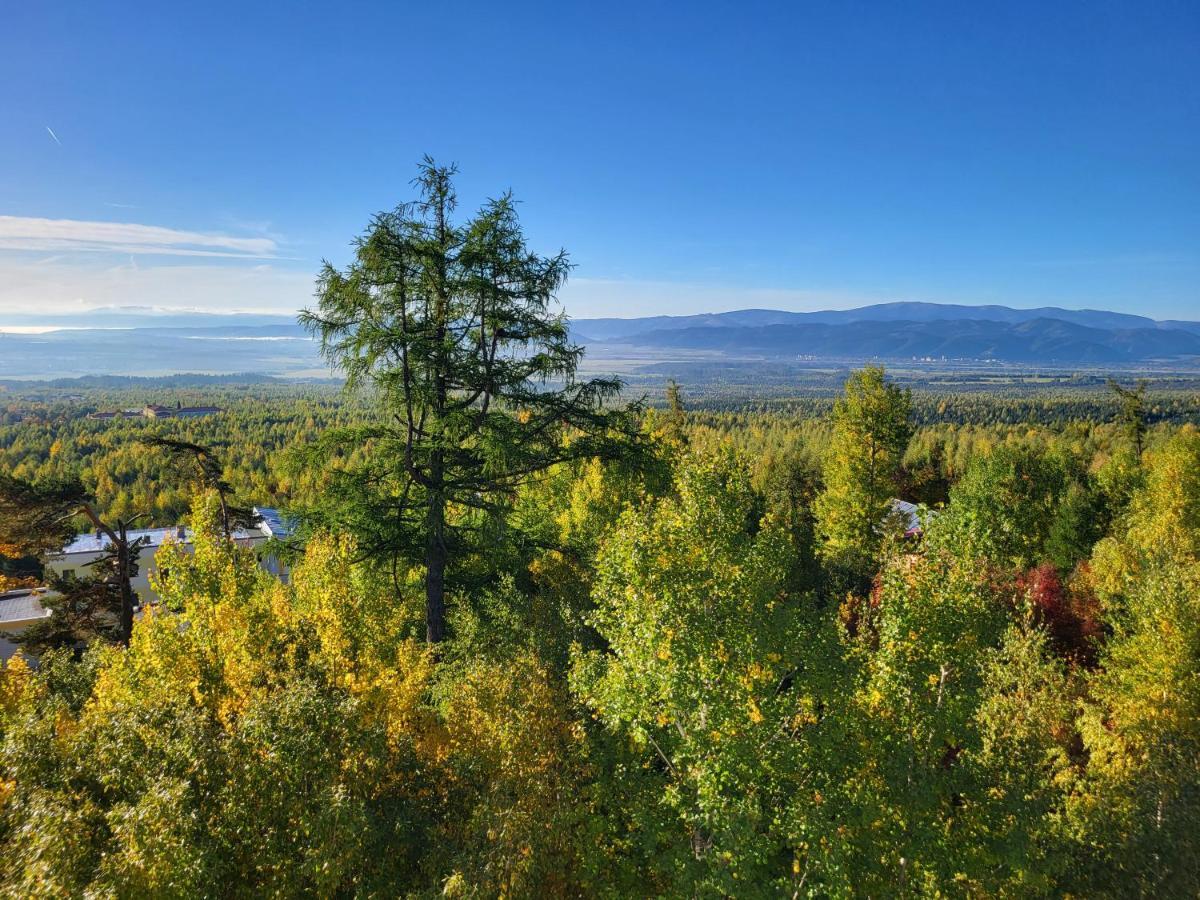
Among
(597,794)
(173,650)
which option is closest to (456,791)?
(597,794)

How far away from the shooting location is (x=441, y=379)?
15.8 m

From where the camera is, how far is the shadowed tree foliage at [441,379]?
49.3 feet

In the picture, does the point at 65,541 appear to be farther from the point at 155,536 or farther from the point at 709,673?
the point at 155,536

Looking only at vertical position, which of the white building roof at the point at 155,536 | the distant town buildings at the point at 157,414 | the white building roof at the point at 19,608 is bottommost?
the white building roof at the point at 19,608

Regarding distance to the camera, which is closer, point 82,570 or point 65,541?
point 65,541

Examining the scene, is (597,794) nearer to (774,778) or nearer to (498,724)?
(498,724)

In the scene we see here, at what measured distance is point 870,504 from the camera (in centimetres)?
3253

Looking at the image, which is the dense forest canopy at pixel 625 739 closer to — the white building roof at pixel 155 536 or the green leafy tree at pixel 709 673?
the green leafy tree at pixel 709 673

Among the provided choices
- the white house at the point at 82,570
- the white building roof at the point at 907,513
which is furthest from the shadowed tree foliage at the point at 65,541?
the white building roof at the point at 907,513

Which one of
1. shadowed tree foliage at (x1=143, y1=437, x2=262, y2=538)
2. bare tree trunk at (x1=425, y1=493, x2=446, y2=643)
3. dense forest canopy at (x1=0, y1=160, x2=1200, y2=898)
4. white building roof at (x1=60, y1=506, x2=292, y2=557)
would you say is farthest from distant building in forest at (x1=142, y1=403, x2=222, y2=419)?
bare tree trunk at (x1=425, y1=493, x2=446, y2=643)

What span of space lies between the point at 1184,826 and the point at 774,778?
228 inches

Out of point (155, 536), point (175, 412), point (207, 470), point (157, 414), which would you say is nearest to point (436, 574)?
point (207, 470)

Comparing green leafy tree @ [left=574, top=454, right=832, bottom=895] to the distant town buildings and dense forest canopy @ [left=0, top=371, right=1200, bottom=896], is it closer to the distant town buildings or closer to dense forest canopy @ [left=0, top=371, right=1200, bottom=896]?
dense forest canopy @ [left=0, top=371, right=1200, bottom=896]

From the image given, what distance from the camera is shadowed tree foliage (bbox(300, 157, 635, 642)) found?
15.0m
